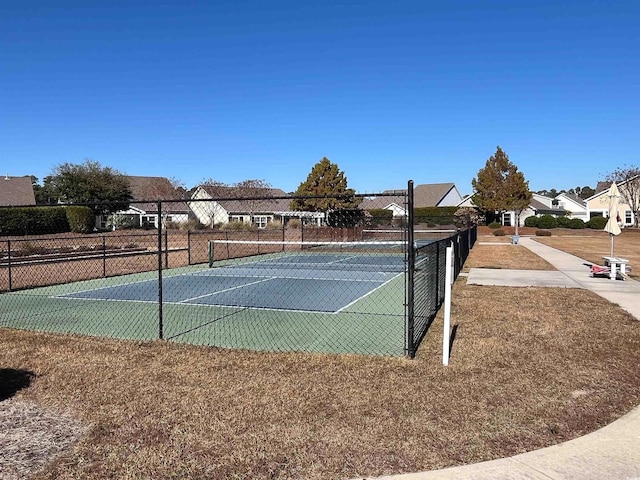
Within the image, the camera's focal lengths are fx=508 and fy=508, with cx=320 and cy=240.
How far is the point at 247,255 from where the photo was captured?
80.8 ft

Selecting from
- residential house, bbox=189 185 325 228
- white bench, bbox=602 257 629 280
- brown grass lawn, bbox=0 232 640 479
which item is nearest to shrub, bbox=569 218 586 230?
residential house, bbox=189 185 325 228

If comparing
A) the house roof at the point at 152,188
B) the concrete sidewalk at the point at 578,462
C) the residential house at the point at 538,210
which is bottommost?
the concrete sidewalk at the point at 578,462

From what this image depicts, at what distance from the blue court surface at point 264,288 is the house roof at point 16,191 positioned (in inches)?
1399

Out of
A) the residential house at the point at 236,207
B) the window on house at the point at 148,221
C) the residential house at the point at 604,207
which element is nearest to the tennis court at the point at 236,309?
the window on house at the point at 148,221

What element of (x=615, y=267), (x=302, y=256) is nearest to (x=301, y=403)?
(x=615, y=267)

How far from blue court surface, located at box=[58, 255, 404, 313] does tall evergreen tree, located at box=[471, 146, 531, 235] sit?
4186cm

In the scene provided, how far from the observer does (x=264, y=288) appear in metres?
13.5

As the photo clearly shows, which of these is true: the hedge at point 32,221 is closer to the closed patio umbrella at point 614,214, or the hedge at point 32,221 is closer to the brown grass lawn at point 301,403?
the brown grass lawn at point 301,403

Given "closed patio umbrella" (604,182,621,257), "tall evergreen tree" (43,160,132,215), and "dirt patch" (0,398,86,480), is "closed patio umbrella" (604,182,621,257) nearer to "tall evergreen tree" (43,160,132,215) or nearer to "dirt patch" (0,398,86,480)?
"dirt patch" (0,398,86,480)

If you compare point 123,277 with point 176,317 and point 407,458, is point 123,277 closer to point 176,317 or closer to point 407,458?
point 176,317

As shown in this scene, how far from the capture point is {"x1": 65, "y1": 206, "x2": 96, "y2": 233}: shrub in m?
37.8

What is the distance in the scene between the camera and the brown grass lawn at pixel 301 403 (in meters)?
3.68

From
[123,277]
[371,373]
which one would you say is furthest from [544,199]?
[371,373]

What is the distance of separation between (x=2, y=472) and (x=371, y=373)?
138 inches
